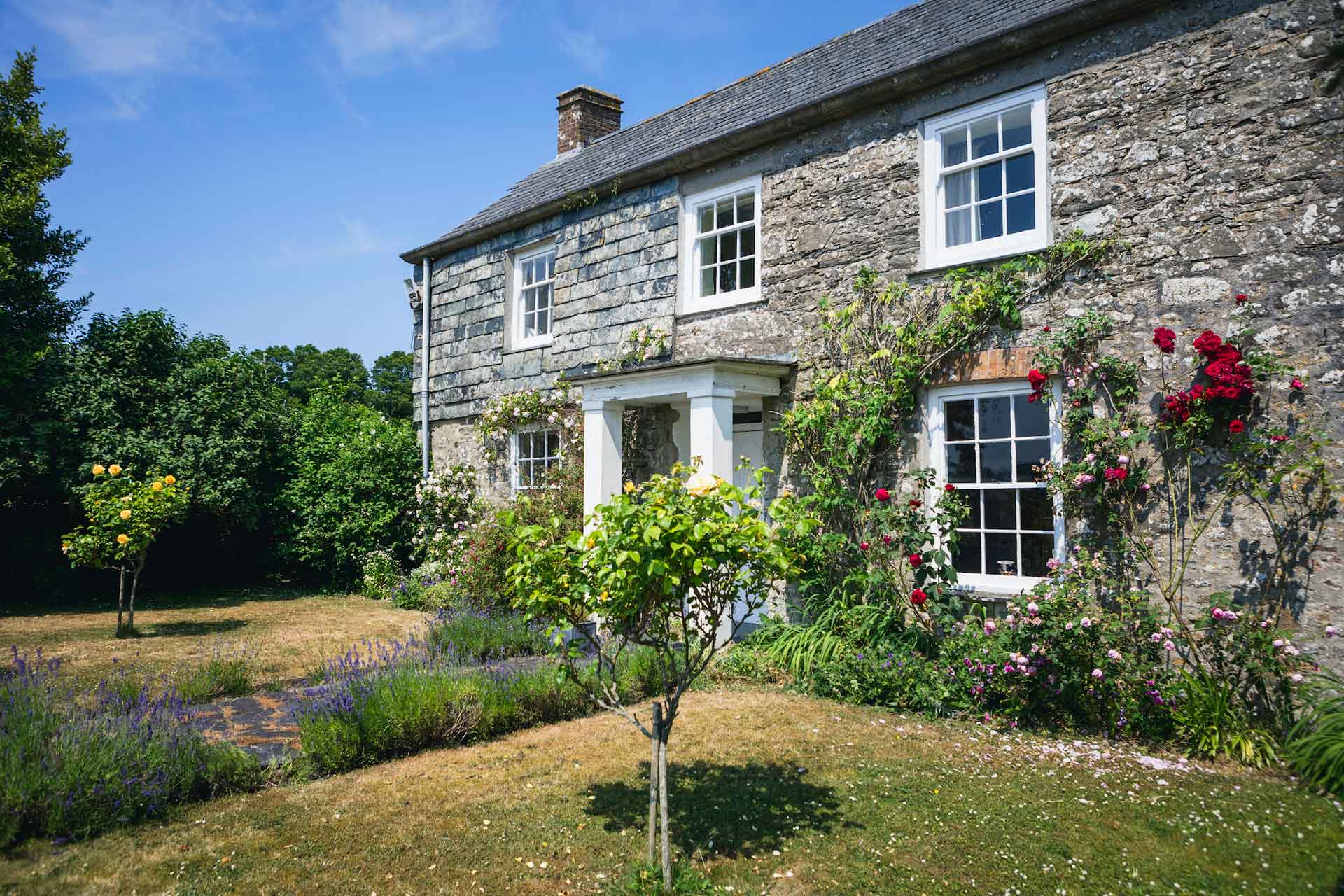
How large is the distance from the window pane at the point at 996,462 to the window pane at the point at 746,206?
13.4 ft

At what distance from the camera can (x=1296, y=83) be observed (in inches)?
234

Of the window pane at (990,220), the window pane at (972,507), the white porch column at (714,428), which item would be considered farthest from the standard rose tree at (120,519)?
the window pane at (990,220)

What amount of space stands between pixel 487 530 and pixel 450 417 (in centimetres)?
326

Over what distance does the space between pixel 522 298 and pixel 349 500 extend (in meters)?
4.62

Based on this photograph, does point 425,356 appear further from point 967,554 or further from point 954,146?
point 967,554

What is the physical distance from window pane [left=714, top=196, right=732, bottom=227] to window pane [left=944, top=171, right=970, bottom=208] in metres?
2.75

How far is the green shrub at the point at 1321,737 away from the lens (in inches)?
193

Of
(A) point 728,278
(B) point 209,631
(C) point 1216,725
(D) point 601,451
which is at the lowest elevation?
(B) point 209,631

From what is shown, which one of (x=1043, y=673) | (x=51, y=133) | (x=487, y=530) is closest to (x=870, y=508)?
(x=1043, y=673)

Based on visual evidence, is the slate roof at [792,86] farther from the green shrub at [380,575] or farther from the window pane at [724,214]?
the green shrub at [380,575]

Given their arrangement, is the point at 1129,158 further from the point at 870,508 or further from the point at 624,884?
the point at 624,884

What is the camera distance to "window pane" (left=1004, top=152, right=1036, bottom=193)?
293 inches

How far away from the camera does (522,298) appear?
12.9 m

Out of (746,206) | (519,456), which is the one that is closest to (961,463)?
(746,206)
